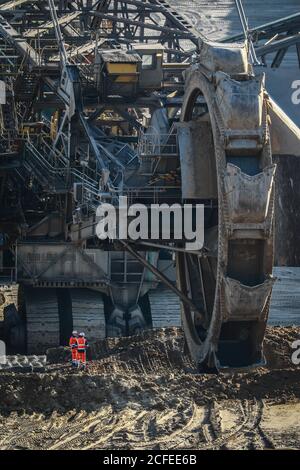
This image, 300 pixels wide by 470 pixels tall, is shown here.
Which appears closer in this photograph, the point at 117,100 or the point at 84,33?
A: the point at 117,100

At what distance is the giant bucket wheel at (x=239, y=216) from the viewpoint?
3225cm

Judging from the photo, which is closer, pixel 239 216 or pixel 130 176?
pixel 239 216

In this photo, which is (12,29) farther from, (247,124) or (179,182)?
(247,124)

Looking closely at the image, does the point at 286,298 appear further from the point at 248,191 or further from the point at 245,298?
the point at 248,191

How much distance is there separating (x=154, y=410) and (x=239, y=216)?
4.13 m

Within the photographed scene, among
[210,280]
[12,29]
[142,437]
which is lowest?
[142,437]

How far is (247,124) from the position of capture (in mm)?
32688

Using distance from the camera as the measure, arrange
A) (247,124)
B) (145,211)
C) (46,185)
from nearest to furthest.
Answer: (247,124)
(145,211)
(46,185)

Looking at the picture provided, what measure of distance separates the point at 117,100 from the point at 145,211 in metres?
7.11

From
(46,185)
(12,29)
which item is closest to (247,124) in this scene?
(46,185)

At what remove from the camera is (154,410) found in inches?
1277

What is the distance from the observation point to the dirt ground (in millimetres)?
29531

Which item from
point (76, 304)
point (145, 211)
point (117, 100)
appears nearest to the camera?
point (145, 211)

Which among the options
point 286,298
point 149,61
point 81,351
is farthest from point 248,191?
point 286,298
